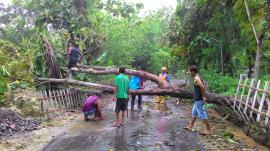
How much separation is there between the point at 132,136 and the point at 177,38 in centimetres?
1257

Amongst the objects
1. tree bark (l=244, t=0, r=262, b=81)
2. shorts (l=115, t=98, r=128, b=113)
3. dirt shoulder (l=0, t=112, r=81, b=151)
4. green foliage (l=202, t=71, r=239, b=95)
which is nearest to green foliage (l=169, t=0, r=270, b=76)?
green foliage (l=202, t=71, r=239, b=95)

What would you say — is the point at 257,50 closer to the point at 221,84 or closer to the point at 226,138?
the point at 221,84

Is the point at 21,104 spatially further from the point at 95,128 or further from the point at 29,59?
the point at 95,128

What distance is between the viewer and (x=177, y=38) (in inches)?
818

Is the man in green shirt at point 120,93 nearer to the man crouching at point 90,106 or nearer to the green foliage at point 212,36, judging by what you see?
the man crouching at point 90,106

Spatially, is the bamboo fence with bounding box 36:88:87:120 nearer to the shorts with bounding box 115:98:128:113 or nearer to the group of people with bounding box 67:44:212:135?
the group of people with bounding box 67:44:212:135

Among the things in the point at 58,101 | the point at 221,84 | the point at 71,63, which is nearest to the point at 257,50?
the point at 221,84

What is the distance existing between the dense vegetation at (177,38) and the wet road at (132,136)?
3205 mm

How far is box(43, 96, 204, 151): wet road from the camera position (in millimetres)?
8094

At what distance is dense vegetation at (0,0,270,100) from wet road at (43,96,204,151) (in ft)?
10.5

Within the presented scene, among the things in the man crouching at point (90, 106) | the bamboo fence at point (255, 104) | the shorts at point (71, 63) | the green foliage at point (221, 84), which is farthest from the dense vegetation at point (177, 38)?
the man crouching at point (90, 106)

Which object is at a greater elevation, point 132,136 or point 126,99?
point 126,99

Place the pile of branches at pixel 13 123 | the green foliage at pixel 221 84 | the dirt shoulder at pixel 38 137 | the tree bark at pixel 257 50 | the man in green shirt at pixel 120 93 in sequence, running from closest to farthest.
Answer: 1. the dirt shoulder at pixel 38 137
2. the pile of branches at pixel 13 123
3. the man in green shirt at pixel 120 93
4. the tree bark at pixel 257 50
5. the green foliage at pixel 221 84

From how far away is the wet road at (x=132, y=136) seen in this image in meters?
8.09
